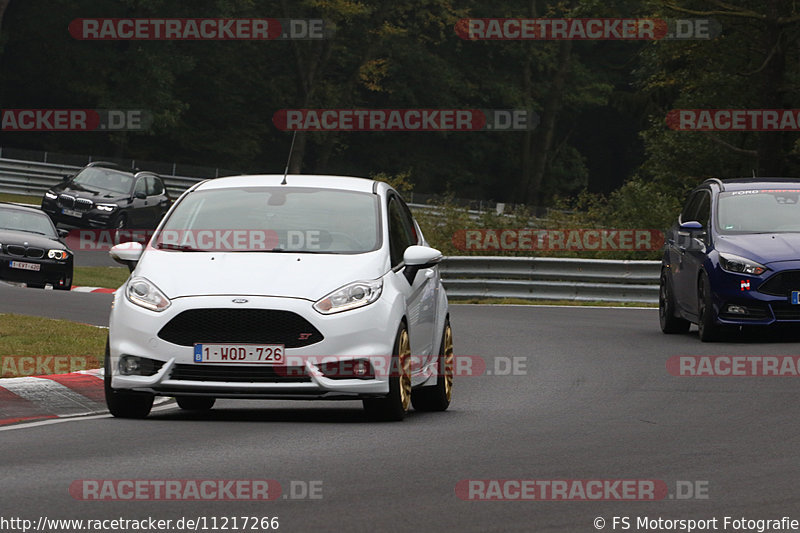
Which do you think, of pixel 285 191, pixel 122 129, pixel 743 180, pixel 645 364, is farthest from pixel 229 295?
pixel 122 129

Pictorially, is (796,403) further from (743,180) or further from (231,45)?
(231,45)

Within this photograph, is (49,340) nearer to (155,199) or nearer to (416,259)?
(416,259)

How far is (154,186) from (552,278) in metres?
17.3

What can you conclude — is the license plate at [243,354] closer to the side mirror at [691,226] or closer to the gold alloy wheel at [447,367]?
the gold alloy wheel at [447,367]

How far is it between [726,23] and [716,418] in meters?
28.8

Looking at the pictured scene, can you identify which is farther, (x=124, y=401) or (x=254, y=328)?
(x=124, y=401)

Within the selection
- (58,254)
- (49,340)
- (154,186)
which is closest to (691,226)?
(49,340)

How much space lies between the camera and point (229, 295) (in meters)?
10.6

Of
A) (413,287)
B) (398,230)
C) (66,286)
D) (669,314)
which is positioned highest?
(398,230)

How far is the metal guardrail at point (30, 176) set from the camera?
53875mm

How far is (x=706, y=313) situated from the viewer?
18.1 m

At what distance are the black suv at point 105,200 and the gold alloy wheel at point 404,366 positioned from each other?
96.9ft

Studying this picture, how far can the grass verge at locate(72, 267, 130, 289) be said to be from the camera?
1241 inches

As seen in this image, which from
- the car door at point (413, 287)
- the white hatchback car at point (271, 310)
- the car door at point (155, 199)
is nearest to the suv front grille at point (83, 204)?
the car door at point (155, 199)
